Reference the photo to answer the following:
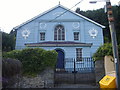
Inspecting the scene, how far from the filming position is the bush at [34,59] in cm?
1064

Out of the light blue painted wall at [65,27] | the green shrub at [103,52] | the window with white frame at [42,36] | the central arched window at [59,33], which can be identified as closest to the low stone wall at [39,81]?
the green shrub at [103,52]

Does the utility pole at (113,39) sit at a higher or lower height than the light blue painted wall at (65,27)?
lower

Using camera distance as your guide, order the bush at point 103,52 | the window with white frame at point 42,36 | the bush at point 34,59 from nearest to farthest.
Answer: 1. the bush at point 103,52
2. the bush at point 34,59
3. the window with white frame at point 42,36

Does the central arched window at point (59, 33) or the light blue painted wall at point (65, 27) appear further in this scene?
the central arched window at point (59, 33)

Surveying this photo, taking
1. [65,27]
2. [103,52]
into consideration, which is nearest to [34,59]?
[103,52]

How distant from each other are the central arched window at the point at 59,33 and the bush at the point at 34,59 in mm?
10348

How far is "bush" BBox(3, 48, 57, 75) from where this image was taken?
1064 centimetres

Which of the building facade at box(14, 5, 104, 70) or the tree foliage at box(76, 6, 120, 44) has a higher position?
the tree foliage at box(76, 6, 120, 44)

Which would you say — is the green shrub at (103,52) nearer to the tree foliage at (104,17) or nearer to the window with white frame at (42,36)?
the window with white frame at (42,36)

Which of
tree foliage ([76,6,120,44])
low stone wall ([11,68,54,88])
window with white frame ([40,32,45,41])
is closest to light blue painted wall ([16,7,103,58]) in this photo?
window with white frame ([40,32,45,41])

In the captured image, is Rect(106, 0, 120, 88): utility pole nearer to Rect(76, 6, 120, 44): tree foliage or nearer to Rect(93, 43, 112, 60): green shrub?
Rect(93, 43, 112, 60): green shrub

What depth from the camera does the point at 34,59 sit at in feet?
35.5

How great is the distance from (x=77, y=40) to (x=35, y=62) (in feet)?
37.7

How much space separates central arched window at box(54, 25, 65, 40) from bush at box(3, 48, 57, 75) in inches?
407
